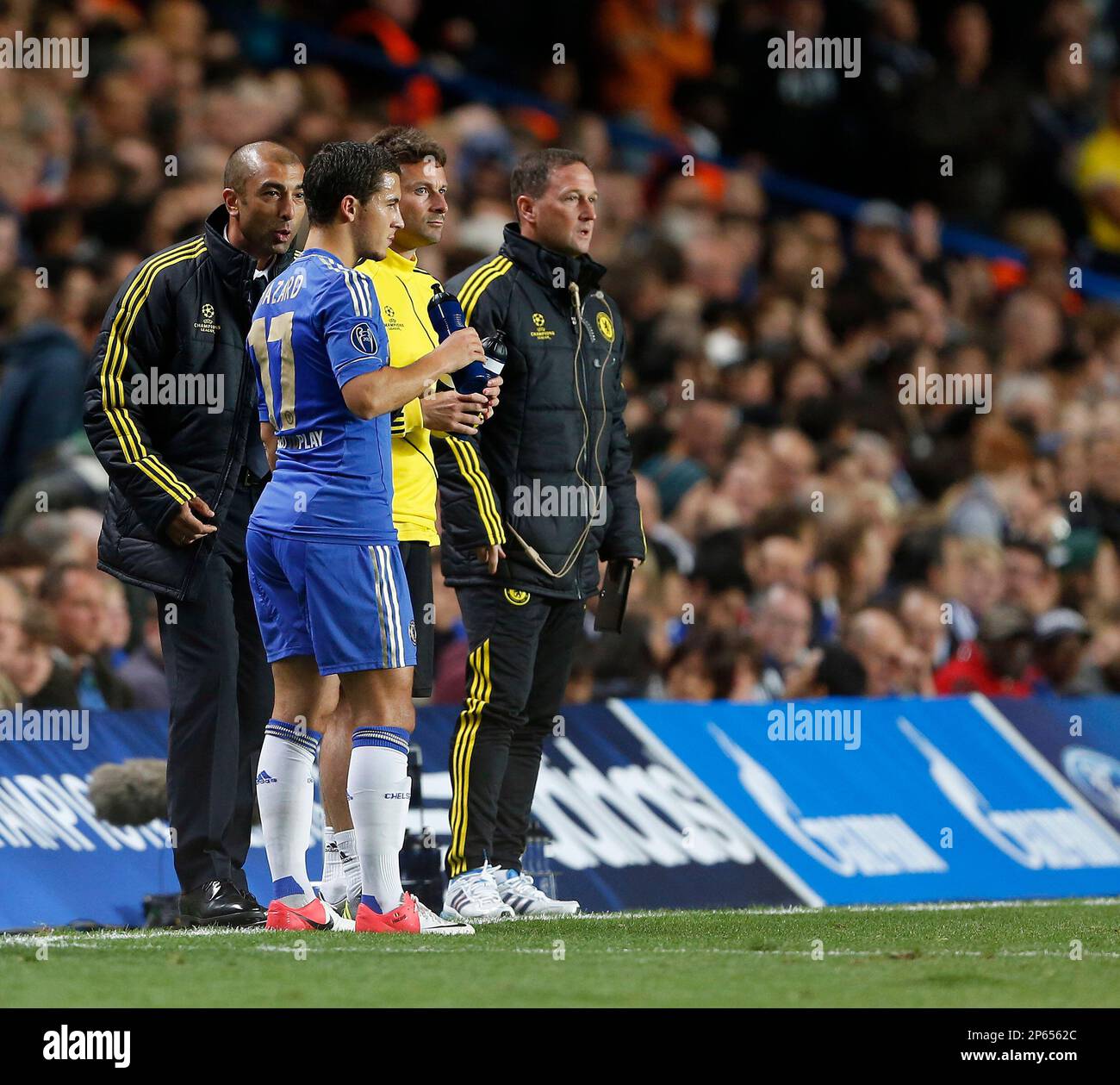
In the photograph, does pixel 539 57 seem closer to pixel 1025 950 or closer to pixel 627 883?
pixel 627 883

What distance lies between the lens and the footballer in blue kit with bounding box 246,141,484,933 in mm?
5809

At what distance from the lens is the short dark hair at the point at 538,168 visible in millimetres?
7387

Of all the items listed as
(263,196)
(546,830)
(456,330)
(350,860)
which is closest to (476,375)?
(456,330)

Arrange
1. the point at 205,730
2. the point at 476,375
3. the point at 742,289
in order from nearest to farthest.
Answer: the point at 476,375 → the point at 205,730 → the point at 742,289

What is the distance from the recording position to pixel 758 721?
8805 mm

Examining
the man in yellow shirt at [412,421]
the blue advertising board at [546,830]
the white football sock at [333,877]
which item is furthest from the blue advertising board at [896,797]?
the white football sock at [333,877]

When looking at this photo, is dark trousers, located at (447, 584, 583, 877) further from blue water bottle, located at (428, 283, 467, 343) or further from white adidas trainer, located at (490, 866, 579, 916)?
blue water bottle, located at (428, 283, 467, 343)

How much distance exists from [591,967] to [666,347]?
Result: 26.5 feet

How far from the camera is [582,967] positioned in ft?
17.7

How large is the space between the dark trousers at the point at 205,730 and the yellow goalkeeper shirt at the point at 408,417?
58cm

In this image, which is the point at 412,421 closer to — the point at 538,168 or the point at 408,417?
the point at 408,417

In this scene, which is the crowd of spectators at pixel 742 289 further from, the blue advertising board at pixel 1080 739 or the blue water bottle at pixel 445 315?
the blue water bottle at pixel 445 315

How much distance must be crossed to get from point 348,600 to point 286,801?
2.11 feet

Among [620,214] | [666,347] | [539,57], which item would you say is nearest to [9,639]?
[666,347]
